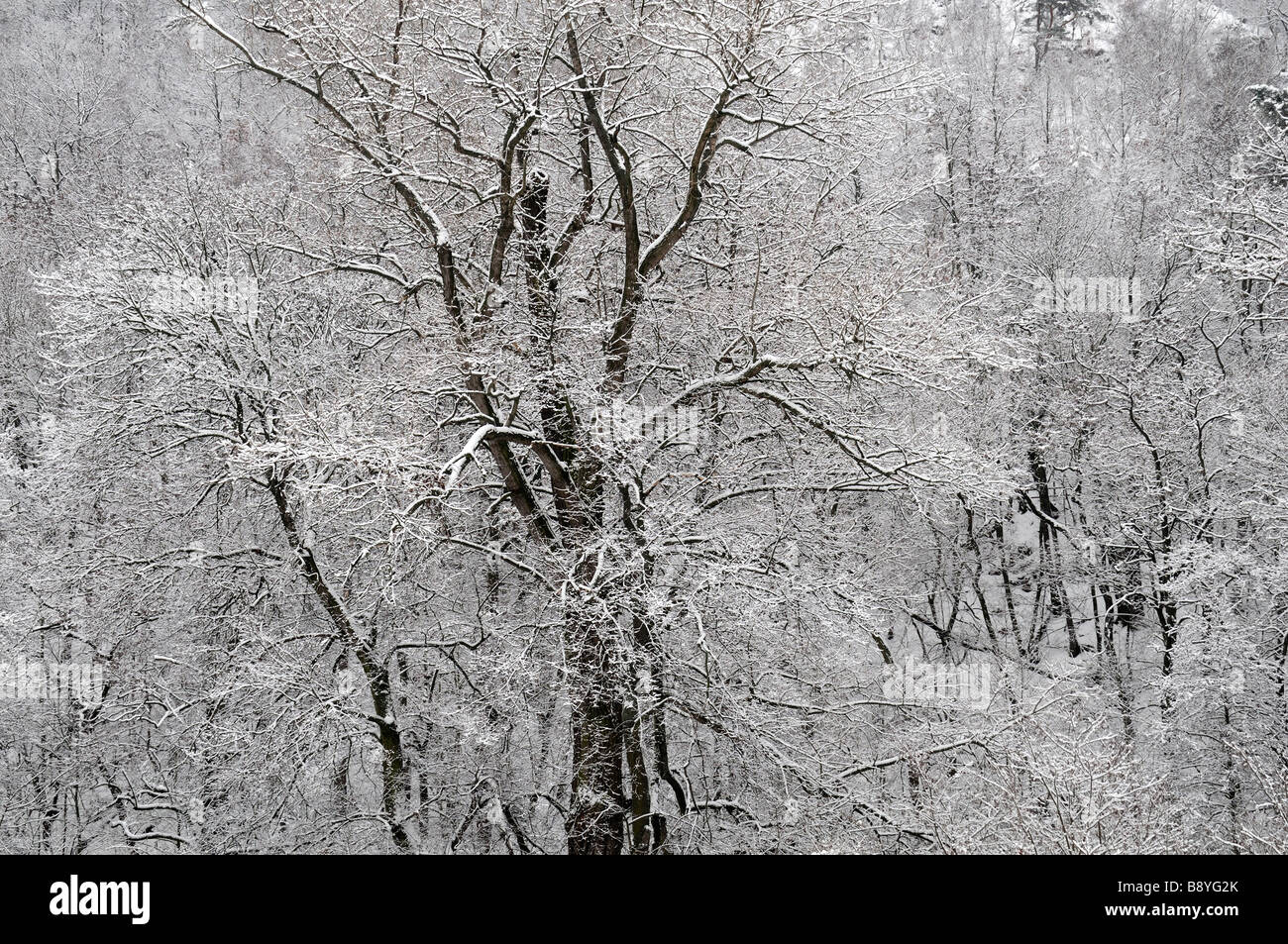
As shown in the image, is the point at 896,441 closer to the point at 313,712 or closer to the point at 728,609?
the point at 728,609

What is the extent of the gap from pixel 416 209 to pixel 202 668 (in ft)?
23.0

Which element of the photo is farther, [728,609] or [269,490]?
[269,490]

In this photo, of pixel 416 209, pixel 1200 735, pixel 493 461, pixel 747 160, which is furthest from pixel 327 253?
pixel 1200 735

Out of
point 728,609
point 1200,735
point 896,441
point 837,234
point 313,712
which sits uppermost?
point 837,234

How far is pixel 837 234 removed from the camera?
404 inches

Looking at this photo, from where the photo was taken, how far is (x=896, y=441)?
9578 millimetres

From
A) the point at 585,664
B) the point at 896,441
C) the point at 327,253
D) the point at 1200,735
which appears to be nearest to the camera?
the point at 585,664

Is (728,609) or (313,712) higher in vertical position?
(728,609)

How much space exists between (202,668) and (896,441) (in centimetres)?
963

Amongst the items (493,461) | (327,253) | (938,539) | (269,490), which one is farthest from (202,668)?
(938,539)

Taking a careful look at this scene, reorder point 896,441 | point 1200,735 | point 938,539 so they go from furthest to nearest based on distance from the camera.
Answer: point 938,539
point 1200,735
point 896,441

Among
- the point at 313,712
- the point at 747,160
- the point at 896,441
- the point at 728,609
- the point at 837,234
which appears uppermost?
the point at 747,160
